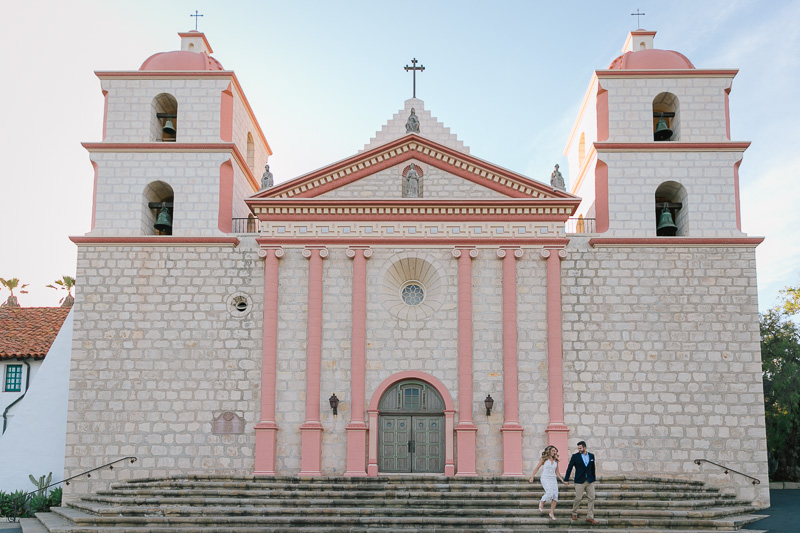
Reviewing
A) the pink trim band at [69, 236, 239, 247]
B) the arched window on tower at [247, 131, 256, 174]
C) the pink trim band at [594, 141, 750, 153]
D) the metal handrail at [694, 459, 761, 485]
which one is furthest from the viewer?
the arched window on tower at [247, 131, 256, 174]

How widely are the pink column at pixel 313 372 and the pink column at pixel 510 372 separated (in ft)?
16.3

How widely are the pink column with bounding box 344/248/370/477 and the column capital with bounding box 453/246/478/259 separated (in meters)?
2.41

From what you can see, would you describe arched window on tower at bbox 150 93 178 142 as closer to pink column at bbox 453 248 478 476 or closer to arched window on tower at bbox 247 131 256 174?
arched window on tower at bbox 247 131 256 174

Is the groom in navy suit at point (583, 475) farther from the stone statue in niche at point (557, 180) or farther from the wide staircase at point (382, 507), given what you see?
the stone statue in niche at point (557, 180)

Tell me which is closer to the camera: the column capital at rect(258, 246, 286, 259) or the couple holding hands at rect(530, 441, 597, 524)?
the couple holding hands at rect(530, 441, 597, 524)

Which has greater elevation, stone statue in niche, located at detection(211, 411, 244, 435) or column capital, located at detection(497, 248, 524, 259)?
column capital, located at detection(497, 248, 524, 259)

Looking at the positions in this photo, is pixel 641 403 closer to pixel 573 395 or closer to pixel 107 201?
pixel 573 395

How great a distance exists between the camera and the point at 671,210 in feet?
85.5

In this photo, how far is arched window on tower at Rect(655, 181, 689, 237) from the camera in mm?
24984

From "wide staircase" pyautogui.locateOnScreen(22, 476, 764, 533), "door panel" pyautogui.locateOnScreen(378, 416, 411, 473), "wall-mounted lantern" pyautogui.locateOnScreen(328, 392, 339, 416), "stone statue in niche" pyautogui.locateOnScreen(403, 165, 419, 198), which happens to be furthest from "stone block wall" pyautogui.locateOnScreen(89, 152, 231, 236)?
"door panel" pyautogui.locateOnScreen(378, 416, 411, 473)

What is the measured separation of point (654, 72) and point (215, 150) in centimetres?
1297

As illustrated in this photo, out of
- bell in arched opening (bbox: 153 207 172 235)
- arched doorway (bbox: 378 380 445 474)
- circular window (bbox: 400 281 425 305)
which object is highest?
bell in arched opening (bbox: 153 207 172 235)

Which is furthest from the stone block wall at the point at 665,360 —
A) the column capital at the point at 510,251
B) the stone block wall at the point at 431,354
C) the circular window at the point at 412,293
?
the circular window at the point at 412,293

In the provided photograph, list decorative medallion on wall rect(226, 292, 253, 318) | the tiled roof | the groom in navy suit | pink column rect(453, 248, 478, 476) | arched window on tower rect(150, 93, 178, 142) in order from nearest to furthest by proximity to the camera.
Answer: the groom in navy suit
pink column rect(453, 248, 478, 476)
decorative medallion on wall rect(226, 292, 253, 318)
arched window on tower rect(150, 93, 178, 142)
the tiled roof
